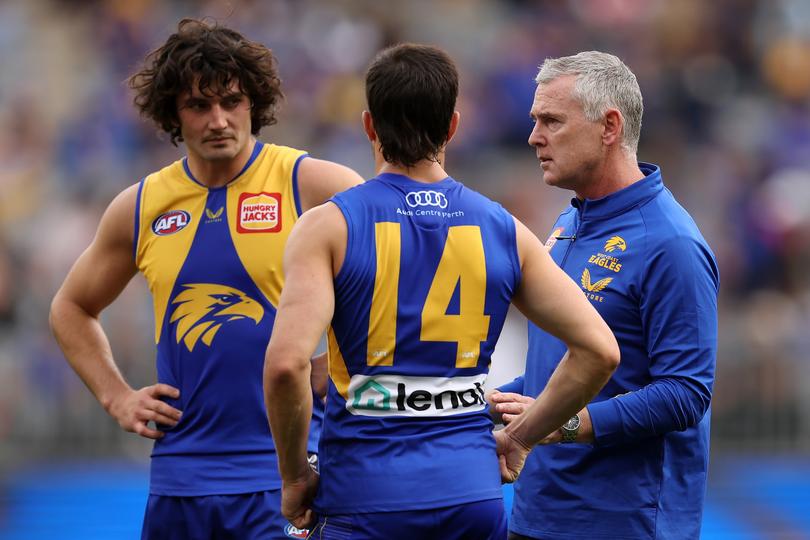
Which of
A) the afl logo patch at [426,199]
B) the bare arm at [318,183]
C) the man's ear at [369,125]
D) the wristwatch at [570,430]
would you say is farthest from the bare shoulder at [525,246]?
the bare arm at [318,183]

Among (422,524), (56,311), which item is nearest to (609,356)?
(422,524)

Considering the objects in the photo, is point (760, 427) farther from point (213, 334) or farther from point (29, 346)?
point (213, 334)

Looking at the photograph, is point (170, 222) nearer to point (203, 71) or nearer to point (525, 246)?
point (203, 71)

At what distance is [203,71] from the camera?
16.3 ft

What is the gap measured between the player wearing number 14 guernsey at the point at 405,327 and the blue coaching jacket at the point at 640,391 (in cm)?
60

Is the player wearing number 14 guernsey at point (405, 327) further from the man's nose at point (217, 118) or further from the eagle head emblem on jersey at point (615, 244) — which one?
the man's nose at point (217, 118)

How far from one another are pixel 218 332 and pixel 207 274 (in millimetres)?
222

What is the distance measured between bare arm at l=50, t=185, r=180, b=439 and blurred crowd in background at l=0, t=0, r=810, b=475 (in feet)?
20.6

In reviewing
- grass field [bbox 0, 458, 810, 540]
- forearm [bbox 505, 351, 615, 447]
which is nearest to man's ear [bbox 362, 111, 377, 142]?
forearm [bbox 505, 351, 615, 447]

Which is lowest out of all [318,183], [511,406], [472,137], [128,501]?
[128,501]

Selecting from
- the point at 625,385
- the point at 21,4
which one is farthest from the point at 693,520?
the point at 21,4

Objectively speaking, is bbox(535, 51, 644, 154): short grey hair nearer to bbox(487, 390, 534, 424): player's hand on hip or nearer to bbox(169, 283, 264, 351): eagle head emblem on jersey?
bbox(487, 390, 534, 424): player's hand on hip

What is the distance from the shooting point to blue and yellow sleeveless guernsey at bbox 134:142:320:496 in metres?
4.79

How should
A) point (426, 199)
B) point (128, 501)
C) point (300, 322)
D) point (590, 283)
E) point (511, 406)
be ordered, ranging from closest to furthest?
point (300, 322) → point (426, 199) → point (511, 406) → point (590, 283) → point (128, 501)
